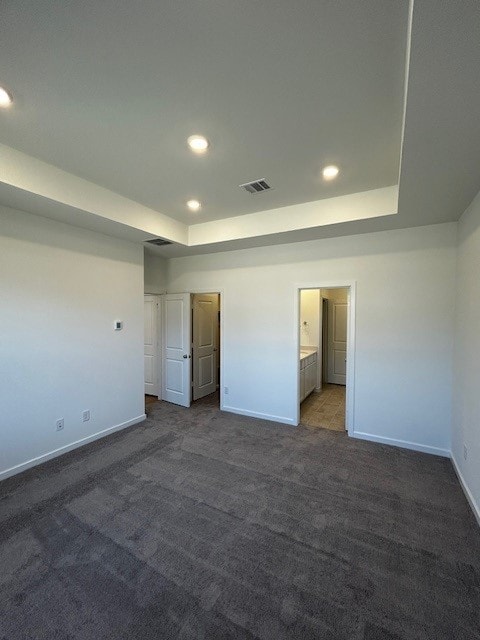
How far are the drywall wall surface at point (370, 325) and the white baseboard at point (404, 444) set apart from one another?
0.04 ft

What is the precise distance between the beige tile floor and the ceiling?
9.81ft

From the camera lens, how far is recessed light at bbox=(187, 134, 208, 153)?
7.45 ft

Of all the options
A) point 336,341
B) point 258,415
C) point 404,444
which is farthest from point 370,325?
point 336,341

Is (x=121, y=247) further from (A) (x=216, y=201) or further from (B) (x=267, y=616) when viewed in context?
(B) (x=267, y=616)

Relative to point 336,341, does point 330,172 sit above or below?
above

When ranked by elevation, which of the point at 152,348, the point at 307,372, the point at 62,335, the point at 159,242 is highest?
the point at 159,242

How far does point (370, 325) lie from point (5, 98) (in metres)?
4.16

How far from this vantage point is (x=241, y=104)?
6.30 feet

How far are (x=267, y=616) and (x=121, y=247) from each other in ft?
13.8

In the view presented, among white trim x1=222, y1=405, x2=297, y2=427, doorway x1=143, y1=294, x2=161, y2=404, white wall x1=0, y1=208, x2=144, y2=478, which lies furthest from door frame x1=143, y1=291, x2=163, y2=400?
white trim x1=222, y1=405, x2=297, y2=427

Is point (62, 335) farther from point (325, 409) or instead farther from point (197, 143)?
point (325, 409)

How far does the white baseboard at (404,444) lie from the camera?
11.2ft

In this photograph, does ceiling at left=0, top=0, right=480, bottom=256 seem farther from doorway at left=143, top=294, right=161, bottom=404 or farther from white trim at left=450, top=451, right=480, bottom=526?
white trim at left=450, top=451, right=480, bottom=526

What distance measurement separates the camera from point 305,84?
175 cm
